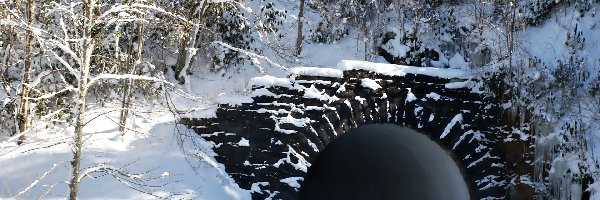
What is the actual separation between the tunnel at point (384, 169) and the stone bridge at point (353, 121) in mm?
688

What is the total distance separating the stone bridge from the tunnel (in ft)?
2.26

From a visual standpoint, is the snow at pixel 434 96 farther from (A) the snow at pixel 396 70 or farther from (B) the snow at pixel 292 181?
(B) the snow at pixel 292 181

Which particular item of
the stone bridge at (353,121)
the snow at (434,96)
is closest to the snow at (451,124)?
the stone bridge at (353,121)

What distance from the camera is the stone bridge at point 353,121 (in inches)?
376

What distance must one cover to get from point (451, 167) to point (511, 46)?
2.24 meters

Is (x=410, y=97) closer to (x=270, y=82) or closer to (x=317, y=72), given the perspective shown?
(x=317, y=72)

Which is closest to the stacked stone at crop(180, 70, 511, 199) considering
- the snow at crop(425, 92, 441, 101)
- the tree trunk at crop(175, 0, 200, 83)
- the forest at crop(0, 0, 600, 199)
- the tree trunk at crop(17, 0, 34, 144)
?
the snow at crop(425, 92, 441, 101)

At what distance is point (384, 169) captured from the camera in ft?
43.4

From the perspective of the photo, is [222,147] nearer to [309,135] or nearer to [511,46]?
[309,135]

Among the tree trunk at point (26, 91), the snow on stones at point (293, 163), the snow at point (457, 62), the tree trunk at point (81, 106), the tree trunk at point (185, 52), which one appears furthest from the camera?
the snow at point (457, 62)

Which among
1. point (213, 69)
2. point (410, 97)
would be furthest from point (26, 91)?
point (410, 97)

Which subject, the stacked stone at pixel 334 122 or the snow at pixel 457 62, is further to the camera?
the snow at pixel 457 62

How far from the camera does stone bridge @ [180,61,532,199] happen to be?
9.54 m

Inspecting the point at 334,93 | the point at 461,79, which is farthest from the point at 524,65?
the point at 334,93
